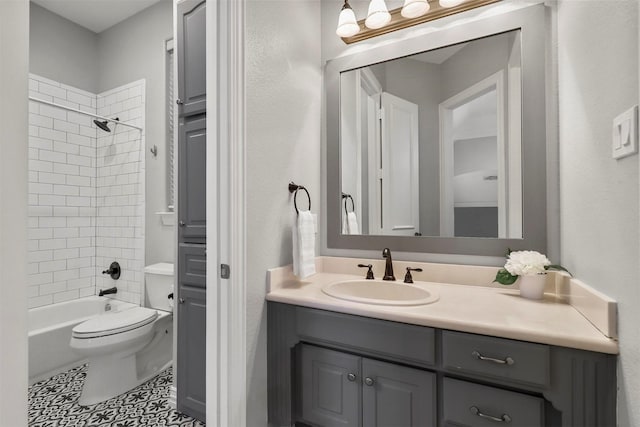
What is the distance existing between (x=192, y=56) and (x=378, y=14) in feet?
3.46

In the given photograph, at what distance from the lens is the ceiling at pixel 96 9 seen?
2543 mm

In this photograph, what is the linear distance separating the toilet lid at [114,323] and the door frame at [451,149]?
1.96 meters

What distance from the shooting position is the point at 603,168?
88 centimetres

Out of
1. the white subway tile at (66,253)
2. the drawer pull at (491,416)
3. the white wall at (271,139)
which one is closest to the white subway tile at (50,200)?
the white subway tile at (66,253)

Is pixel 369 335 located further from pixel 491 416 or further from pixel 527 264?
pixel 527 264

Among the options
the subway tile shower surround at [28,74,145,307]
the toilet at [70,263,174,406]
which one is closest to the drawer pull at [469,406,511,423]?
the toilet at [70,263,174,406]

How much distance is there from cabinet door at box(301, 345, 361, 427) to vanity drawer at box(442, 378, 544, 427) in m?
0.34

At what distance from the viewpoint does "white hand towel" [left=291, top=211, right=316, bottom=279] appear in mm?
1479

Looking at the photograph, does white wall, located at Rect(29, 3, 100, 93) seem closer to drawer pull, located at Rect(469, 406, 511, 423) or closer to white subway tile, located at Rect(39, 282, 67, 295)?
white subway tile, located at Rect(39, 282, 67, 295)

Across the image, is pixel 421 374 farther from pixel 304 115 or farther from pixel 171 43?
pixel 171 43

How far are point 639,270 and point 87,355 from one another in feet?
8.19

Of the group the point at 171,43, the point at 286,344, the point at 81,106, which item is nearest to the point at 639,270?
the point at 286,344

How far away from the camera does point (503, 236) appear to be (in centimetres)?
142

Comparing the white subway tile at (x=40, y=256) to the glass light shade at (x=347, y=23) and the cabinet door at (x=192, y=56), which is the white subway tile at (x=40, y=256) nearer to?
the cabinet door at (x=192, y=56)
